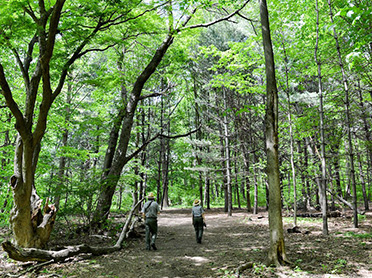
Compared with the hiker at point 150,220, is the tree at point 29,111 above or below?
above

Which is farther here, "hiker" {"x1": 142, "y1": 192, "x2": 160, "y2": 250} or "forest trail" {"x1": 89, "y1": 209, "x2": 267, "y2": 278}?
"hiker" {"x1": 142, "y1": 192, "x2": 160, "y2": 250}

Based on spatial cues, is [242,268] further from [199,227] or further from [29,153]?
[29,153]

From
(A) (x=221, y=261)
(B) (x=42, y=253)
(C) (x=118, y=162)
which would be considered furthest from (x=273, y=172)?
(C) (x=118, y=162)

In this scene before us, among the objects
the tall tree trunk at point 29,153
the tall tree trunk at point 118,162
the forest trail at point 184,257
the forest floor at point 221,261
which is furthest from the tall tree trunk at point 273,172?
the tall tree trunk at point 118,162

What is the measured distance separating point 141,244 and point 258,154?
1212 centimetres

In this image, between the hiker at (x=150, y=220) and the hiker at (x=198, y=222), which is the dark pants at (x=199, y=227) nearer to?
the hiker at (x=198, y=222)

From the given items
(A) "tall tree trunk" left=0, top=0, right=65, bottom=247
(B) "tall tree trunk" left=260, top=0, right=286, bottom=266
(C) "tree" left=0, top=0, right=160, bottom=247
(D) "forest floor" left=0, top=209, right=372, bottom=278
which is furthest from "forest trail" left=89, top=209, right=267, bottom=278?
(C) "tree" left=0, top=0, right=160, bottom=247

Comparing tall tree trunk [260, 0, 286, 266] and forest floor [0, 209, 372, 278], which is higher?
tall tree trunk [260, 0, 286, 266]

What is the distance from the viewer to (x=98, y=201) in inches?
357

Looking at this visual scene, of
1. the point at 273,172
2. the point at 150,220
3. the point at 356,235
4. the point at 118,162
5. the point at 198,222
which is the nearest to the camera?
the point at 273,172

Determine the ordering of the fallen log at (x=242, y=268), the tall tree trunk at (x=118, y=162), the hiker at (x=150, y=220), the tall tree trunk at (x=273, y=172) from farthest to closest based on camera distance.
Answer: the tall tree trunk at (x=118, y=162) → the hiker at (x=150, y=220) → the tall tree trunk at (x=273, y=172) → the fallen log at (x=242, y=268)

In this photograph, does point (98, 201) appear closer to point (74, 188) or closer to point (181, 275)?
point (74, 188)

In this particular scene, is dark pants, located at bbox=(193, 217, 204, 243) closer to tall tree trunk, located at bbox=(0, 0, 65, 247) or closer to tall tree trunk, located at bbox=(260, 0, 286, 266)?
tall tree trunk, located at bbox=(260, 0, 286, 266)

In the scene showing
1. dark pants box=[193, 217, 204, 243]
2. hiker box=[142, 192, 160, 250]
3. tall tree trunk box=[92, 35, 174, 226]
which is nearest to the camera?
hiker box=[142, 192, 160, 250]
